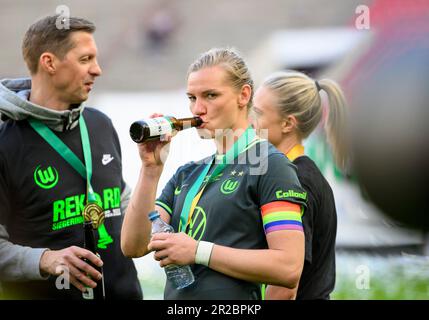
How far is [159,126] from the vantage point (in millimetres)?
2451

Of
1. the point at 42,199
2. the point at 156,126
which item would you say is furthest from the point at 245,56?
the point at 156,126

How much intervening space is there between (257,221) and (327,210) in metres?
0.60

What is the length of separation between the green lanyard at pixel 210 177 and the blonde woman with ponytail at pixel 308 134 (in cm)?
45

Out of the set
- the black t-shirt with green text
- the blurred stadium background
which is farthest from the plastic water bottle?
the blurred stadium background

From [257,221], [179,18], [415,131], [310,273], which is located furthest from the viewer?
[179,18]

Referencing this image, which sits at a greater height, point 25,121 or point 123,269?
point 25,121

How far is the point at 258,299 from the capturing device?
8.30 feet

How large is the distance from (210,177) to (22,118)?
1.10 m

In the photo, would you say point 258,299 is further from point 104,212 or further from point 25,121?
point 25,121

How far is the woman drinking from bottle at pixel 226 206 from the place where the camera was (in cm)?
237

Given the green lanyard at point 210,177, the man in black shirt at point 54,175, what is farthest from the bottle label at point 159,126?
the man in black shirt at point 54,175

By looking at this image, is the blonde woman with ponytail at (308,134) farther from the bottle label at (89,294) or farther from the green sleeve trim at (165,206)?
the bottle label at (89,294)

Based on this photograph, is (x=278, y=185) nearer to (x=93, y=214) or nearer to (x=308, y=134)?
(x=308, y=134)

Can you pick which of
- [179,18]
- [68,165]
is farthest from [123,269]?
[179,18]
